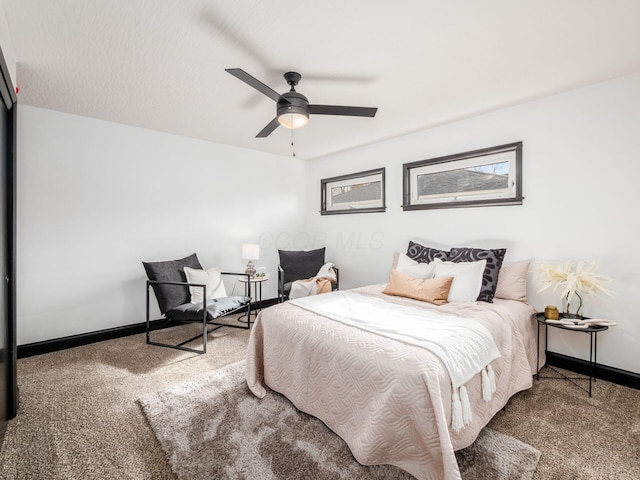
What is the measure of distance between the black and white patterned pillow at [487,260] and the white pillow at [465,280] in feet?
0.19

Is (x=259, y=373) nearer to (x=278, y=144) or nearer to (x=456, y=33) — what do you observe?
(x=456, y=33)

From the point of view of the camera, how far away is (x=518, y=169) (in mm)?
2918

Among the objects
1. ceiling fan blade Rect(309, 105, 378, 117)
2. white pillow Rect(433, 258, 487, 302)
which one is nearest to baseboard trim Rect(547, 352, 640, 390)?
white pillow Rect(433, 258, 487, 302)

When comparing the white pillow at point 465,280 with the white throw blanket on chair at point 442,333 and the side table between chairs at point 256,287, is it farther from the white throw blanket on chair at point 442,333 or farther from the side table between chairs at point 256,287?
the side table between chairs at point 256,287

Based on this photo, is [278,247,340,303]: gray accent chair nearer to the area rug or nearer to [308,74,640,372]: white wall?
[308,74,640,372]: white wall

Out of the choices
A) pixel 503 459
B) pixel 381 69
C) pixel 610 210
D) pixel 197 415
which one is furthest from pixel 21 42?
pixel 610 210

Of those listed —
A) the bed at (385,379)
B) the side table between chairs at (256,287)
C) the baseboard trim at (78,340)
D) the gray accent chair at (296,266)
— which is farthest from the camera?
the gray accent chair at (296,266)

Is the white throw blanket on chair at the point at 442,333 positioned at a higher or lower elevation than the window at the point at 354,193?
lower

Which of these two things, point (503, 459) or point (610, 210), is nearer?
point (503, 459)

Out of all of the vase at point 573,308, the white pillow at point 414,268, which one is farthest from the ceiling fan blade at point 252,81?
the vase at point 573,308

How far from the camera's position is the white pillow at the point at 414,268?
294cm

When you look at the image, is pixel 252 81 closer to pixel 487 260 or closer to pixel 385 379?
pixel 385 379

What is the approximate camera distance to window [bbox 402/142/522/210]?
3.01 meters

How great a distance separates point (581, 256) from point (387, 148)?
244cm
